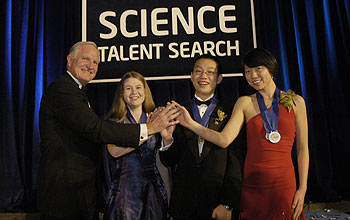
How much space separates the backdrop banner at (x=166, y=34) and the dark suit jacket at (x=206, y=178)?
1.93 metres

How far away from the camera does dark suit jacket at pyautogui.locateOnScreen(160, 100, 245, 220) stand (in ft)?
5.95

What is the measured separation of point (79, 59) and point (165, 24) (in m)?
1.88

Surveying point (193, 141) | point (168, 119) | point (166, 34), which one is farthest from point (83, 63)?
point (166, 34)

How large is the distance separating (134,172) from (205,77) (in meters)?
0.87

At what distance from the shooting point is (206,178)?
6.01 feet

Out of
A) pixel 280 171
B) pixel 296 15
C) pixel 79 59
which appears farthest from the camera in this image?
pixel 296 15

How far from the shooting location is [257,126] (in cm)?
187

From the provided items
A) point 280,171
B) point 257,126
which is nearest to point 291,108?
point 257,126

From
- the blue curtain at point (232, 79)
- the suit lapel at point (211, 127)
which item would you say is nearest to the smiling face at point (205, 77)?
the suit lapel at point (211, 127)

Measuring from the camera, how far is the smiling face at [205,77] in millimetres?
2078

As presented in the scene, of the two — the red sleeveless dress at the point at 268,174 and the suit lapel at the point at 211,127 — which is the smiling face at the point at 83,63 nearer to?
the suit lapel at the point at 211,127

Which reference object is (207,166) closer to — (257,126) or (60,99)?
(257,126)

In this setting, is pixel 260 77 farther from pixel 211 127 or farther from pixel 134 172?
pixel 134 172

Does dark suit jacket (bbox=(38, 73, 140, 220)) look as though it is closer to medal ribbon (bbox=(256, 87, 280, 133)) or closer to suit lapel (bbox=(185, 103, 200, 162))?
suit lapel (bbox=(185, 103, 200, 162))
